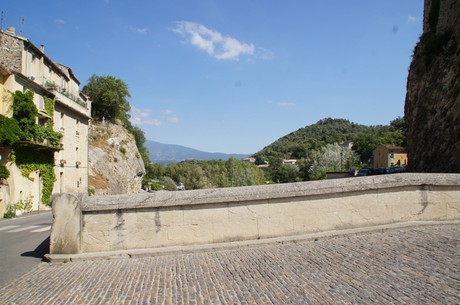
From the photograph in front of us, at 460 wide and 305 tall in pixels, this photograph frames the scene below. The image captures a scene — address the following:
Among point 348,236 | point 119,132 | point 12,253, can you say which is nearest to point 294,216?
point 348,236

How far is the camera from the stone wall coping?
21.6ft

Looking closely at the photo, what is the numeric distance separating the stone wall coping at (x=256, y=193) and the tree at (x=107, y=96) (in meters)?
54.1

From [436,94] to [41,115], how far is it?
27.2 meters

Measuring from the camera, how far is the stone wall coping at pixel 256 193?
6598mm

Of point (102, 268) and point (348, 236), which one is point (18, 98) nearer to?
point (102, 268)

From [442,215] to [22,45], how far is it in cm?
2900

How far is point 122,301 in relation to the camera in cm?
428

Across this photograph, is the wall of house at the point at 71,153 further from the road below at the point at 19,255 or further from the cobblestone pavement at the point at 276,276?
the cobblestone pavement at the point at 276,276

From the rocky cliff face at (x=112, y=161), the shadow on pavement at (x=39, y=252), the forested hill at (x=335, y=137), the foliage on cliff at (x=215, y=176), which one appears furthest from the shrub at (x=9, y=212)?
the forested hill at (x=335, y=137)

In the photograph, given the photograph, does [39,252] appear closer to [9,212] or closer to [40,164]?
[9,212]

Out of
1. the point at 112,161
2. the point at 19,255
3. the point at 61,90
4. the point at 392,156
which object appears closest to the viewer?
the point at 19,255

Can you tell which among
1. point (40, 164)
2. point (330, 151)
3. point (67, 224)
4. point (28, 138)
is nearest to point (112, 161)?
point (40, 164)

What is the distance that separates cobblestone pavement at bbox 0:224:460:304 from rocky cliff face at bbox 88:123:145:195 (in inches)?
1339

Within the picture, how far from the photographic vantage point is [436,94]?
18766mm
